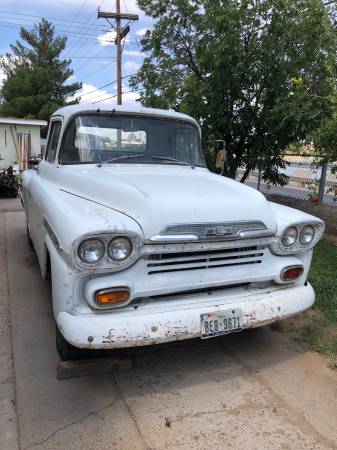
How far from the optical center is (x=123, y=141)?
4141mm

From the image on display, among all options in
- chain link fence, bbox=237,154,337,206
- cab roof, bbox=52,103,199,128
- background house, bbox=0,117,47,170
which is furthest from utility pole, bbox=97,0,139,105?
cab roof, bbox=52,103,199,128

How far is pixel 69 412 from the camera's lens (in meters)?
2.69

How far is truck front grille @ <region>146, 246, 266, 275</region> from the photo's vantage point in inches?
108

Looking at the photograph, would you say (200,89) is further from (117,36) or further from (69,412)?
(117,36)

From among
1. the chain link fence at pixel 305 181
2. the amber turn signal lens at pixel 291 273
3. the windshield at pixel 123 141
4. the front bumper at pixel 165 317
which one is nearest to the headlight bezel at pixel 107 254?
the front bumper at pixel 165 317

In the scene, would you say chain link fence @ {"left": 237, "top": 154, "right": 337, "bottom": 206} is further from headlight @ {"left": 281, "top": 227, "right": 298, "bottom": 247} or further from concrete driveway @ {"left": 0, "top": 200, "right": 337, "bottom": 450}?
concrete driveway @ {"left": 0, "top": 200, "right": 337, "bottom": 450}

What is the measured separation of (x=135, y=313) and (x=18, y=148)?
791 inches

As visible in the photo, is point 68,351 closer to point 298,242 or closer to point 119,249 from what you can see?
point 119,249

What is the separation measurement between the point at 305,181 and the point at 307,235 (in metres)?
5.94

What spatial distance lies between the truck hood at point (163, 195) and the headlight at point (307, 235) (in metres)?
0.29

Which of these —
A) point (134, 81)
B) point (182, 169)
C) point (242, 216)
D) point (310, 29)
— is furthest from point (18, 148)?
point (242, 216)

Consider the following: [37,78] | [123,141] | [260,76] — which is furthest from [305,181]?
[37,78]

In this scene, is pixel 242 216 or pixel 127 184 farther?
pixel 127 184

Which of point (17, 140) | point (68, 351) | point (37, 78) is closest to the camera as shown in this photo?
point (68, 351)
